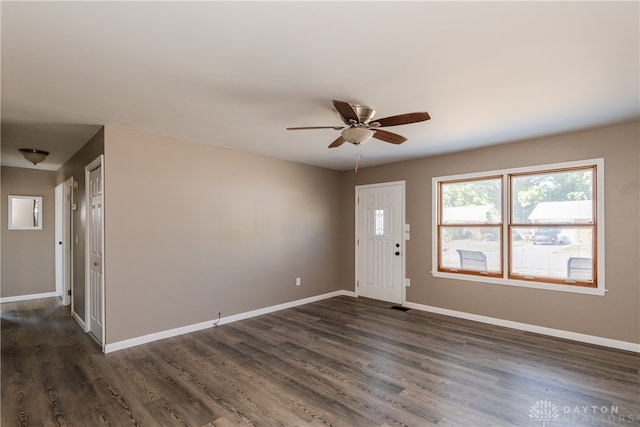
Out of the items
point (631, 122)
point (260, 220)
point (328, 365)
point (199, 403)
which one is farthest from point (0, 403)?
point (631, 122)

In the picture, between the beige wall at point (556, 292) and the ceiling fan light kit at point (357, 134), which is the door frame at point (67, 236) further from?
the beige wall at point (556, 292)

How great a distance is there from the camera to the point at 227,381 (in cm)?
284

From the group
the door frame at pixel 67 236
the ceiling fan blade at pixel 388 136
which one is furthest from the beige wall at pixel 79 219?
the ceiling fan blade at pixel 388 136

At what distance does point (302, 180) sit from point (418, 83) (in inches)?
133

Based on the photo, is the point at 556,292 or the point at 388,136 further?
the point at 556,292

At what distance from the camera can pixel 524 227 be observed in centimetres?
417

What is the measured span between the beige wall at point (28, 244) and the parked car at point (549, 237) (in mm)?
8136

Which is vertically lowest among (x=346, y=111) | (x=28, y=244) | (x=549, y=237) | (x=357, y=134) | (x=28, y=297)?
(x=28, y=297)

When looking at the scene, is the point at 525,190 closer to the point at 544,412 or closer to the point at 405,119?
the point at 405,119

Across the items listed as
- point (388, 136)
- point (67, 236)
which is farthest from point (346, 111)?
point (67, 236)

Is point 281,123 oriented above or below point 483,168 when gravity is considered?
above

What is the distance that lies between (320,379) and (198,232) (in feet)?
8.10

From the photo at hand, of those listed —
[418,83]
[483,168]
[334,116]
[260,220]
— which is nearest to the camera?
[418,83]

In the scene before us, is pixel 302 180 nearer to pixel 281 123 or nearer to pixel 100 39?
pixel 281 123
